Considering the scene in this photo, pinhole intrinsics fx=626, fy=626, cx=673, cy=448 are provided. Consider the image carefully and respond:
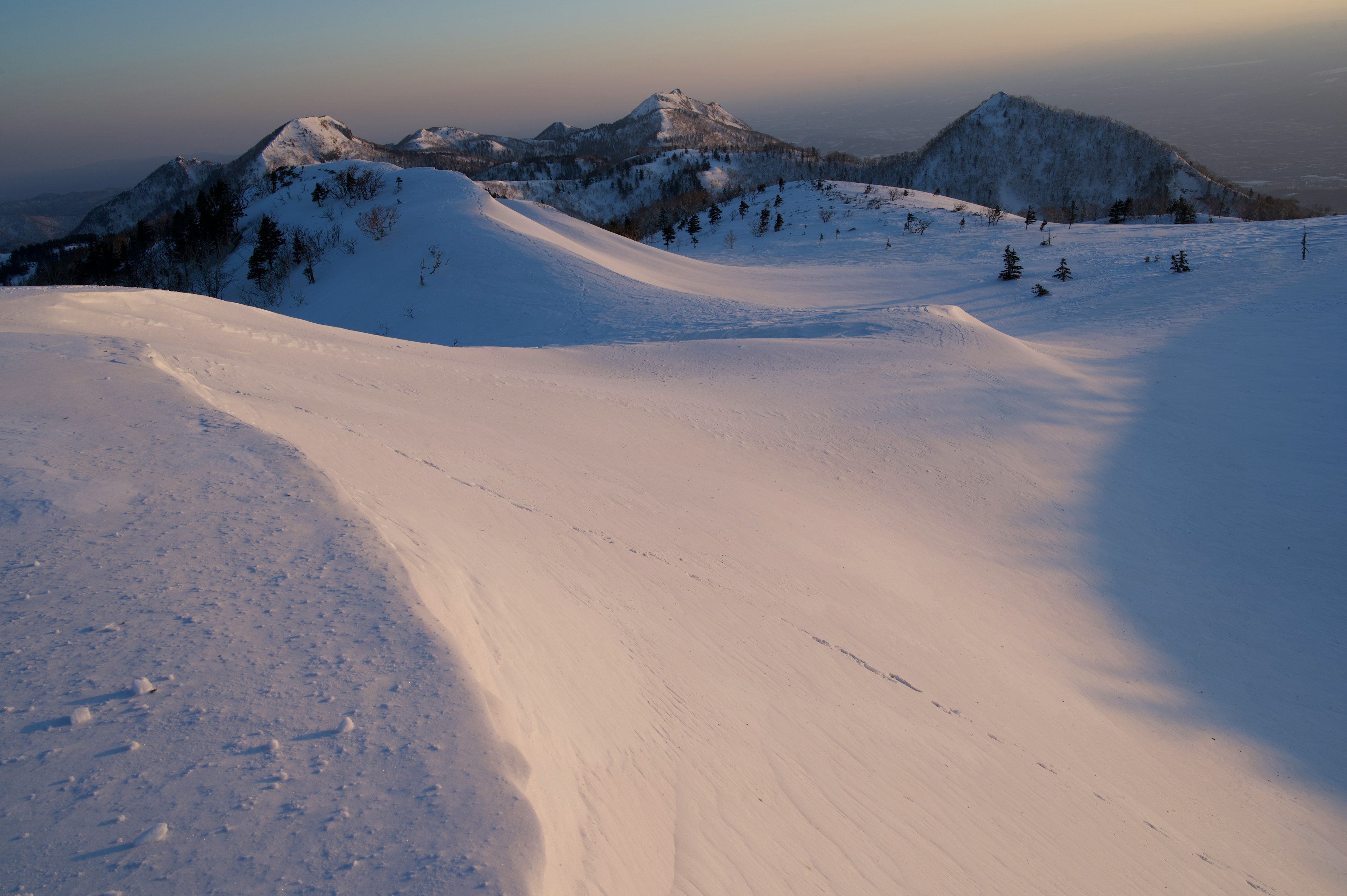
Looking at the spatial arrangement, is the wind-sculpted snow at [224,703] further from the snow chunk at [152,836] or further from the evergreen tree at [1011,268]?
the evergreen tree at [1011,268]

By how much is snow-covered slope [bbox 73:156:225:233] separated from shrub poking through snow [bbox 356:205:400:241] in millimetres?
105987

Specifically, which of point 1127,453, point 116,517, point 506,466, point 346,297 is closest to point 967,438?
point 1127,453

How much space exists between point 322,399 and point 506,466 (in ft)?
8.90

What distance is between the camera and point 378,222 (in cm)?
2805

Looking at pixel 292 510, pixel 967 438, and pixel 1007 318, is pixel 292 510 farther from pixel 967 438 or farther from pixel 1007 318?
pixel 1007 318

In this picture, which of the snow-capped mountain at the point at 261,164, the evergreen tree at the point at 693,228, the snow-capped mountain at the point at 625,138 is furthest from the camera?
the snow-capped mountain at the point at 625,138

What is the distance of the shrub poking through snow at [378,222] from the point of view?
28016 millimetres

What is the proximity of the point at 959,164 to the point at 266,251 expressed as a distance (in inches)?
3436

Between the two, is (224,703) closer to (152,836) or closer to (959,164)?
(152,836)

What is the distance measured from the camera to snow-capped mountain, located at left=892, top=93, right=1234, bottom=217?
7656 cm

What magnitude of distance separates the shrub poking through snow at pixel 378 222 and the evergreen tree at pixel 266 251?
3929 mm

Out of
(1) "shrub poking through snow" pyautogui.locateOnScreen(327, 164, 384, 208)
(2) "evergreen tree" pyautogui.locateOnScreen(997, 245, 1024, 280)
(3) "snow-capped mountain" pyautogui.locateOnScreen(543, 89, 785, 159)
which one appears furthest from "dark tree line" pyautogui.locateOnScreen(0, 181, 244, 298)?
(3) "snow-capped mountain" pyautogui.locateOnScreen(543, 89, 785, 159)

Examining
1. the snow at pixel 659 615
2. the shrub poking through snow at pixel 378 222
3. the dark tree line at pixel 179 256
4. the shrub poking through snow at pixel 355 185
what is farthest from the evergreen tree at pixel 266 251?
the snow at pixel 659 615

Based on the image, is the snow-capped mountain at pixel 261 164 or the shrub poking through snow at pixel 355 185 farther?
the snow-capped mountain at pixel 261 164
